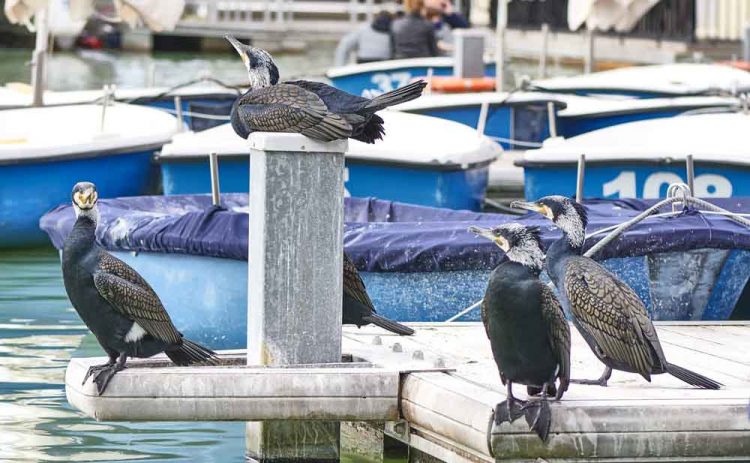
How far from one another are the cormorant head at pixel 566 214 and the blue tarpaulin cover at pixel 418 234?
7.49ft

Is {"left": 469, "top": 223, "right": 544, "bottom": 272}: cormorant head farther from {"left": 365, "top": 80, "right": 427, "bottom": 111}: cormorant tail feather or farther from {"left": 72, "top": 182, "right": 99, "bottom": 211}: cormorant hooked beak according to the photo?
{"left": 72, "top": 182, "right": 99, "bottom": 211}: cormorant hooked beak

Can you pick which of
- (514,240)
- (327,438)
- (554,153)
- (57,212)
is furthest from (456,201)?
(514,240)

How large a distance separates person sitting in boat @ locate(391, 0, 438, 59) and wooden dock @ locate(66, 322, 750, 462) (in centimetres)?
1570

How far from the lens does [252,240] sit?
702cm

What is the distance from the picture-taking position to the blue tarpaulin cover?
925 centimetres

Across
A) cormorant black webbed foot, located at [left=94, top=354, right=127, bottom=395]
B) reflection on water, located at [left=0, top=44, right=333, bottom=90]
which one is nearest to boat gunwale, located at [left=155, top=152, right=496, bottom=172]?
cormorant black webbed foot, located at [left=94, top=354, right=127, bottom=395]

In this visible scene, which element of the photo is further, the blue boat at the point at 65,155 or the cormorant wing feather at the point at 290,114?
the blue boat at the point at 65,155

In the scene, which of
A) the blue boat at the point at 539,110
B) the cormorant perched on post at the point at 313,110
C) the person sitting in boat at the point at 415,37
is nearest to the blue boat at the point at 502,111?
the blue boat at the point at 539,110

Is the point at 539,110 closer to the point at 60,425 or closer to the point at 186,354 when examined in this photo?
the point at 60,425

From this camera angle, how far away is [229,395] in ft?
22.3

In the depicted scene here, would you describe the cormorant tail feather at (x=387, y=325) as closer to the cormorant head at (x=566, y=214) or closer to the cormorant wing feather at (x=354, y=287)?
the cormorant wing feather at (x=354, y=287)

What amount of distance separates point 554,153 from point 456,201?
1128mm

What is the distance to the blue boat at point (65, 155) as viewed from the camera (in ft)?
46.0

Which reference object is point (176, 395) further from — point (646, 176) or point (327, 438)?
point (646, 176)
